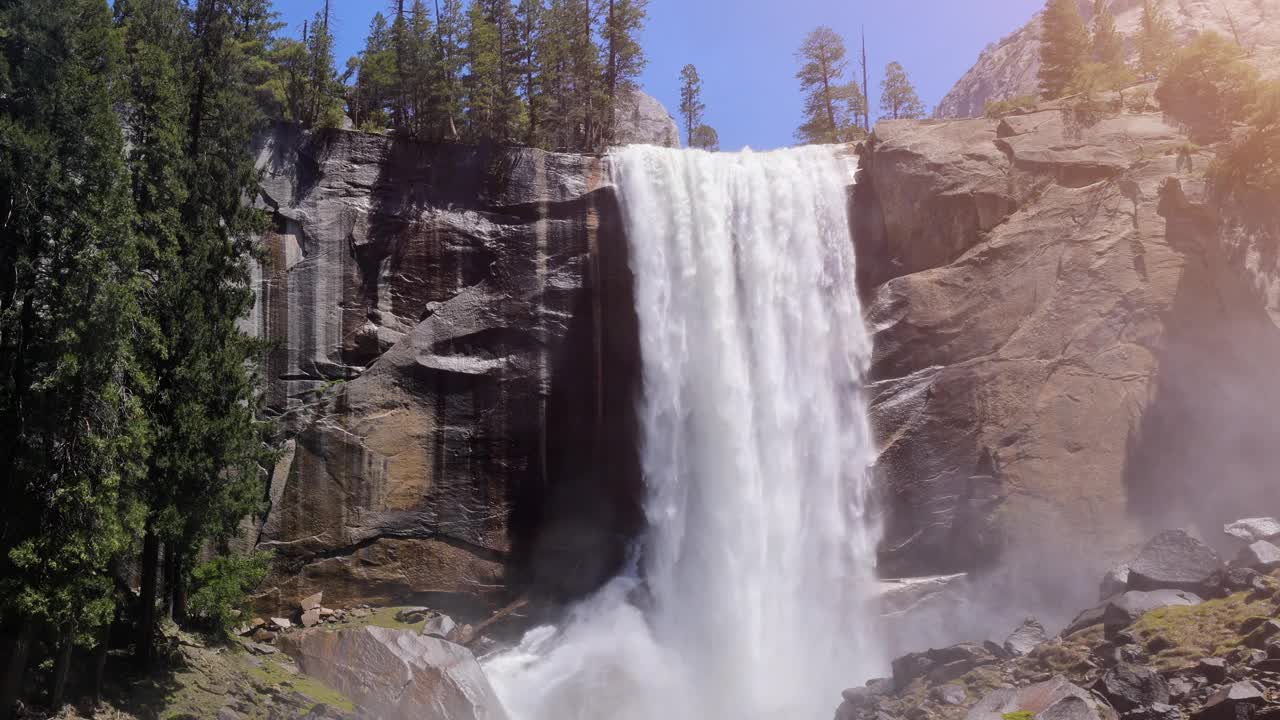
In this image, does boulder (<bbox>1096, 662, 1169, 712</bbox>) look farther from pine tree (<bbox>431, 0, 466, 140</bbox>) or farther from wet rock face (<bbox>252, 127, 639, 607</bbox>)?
pine tree (<bbox>431, 0, 466, 140</bbox>)

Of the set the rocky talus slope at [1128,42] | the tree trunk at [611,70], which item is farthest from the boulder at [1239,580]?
the tree trunk at [611,70]

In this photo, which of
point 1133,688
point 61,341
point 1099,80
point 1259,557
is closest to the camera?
point 61,341

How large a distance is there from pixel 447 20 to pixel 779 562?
2626 centimetres

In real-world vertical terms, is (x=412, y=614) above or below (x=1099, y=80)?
below

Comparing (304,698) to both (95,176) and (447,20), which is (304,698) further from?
(447,20)

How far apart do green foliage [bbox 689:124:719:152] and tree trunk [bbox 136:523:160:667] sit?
56587 mm

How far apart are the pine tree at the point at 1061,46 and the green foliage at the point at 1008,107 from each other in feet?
14.0

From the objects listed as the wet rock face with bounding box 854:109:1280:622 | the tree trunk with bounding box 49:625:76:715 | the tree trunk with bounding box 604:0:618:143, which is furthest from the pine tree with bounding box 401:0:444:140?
the tree trunk with bounding box 49:625:76:715

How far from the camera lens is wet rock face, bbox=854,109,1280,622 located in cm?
2727

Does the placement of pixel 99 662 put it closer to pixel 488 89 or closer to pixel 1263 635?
pixel 488 89

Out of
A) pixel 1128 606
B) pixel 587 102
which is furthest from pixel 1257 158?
pixel 587 102

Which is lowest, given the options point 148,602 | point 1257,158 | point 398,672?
point 398,672

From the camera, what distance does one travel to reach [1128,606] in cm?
2184

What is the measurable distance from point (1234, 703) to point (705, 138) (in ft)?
207
